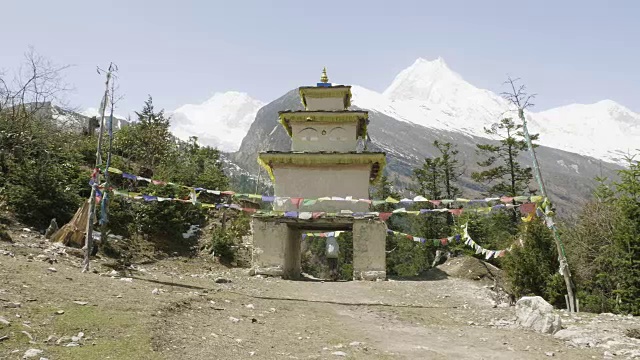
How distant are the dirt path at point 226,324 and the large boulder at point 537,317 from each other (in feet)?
1.28

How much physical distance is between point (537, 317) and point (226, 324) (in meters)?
6.68

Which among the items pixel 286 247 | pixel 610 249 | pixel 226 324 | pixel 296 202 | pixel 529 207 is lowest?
pixel 226 324

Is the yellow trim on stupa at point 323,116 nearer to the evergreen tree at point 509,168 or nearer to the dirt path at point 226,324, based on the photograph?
the dirt path at point 226,324

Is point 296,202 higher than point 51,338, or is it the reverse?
point 296,202

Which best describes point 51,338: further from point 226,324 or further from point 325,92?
point 325,92

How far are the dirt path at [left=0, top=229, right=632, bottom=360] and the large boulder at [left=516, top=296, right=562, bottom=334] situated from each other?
0.39 metres

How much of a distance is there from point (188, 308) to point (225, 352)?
10.1ft

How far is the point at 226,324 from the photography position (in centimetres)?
805

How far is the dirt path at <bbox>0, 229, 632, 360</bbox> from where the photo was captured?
5949mm

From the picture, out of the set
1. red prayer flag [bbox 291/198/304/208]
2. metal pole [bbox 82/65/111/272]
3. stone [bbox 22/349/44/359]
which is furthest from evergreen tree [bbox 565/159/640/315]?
metal pole [bbox 82/65/111/272]

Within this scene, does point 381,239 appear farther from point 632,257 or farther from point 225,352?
point 225,352

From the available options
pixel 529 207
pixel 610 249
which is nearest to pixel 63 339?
pixel 529 207

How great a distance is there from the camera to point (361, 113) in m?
22.3

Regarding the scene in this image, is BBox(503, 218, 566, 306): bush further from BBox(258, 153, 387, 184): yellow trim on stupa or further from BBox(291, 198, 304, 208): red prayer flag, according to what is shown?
BBox(291, 198, 304, 208): red prayer flag
